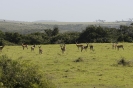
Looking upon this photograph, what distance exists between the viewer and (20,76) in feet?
37.7

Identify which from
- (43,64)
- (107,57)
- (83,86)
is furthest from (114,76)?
(107,57)

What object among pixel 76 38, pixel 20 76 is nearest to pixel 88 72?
pixel 20 76

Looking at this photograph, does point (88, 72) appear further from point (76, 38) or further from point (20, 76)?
point (76, 38)

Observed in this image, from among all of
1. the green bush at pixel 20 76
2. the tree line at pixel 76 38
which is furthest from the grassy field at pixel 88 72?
the tree line at pixel 76 38

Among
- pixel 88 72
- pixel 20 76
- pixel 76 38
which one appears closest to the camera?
pixel 20 76

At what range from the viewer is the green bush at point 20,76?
11.4 meters

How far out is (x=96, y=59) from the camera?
27.0 metres

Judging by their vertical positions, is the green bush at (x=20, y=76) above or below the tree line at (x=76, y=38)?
above

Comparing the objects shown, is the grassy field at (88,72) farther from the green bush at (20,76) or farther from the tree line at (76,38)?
the tree line at (76,38)

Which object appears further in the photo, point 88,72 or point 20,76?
point 88,72

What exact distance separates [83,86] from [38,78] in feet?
19.9

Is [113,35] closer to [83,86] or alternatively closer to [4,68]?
[83,86]

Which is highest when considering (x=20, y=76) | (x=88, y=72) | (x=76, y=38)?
(x=20, y=76)

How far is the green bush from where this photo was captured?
11.4 metres
